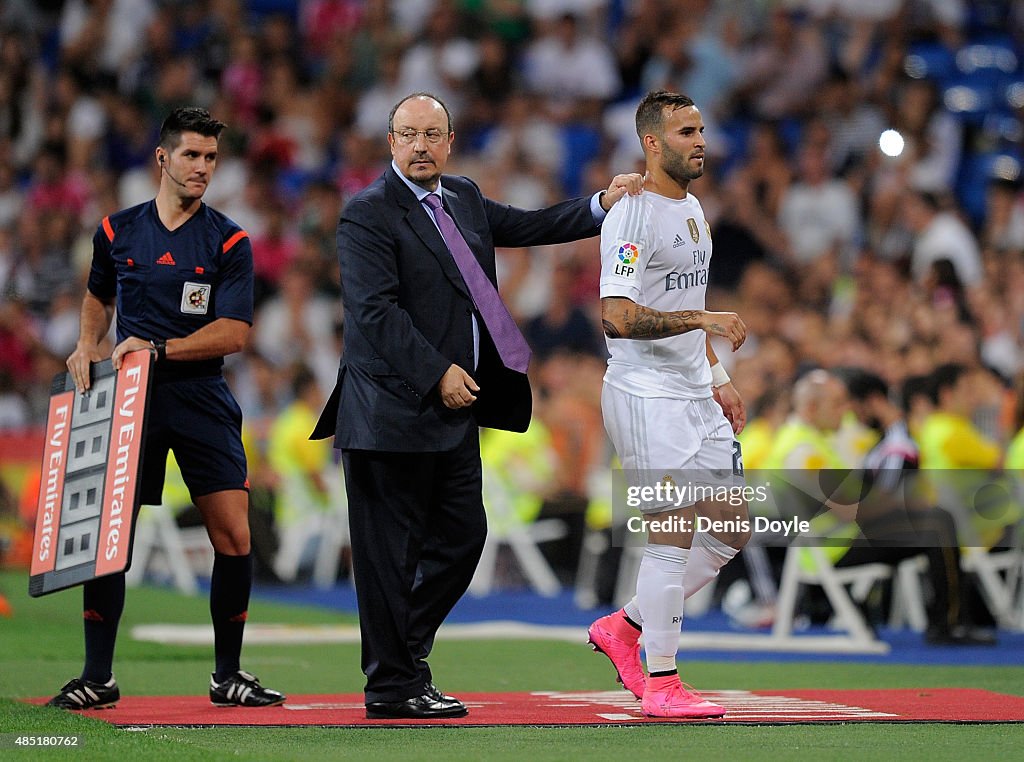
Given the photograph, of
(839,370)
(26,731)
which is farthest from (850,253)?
(26,731)

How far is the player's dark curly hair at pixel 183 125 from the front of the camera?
7340 millimetres

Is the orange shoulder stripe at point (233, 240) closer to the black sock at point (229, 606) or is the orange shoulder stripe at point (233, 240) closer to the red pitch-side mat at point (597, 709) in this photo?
the black sock at point (229, 606)

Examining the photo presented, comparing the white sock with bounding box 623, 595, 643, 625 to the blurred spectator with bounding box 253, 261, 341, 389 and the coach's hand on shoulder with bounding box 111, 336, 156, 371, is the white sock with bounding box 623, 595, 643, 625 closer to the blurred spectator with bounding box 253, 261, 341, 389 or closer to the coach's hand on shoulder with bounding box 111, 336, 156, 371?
the coach's hand on shoulder with bounding box 111, 336, 156, 371

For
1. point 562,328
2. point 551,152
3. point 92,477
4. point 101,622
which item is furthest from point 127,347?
point 551,152

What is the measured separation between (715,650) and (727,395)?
3741 mm

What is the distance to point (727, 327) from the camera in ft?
21.3

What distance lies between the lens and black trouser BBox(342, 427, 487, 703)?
686 centimetres

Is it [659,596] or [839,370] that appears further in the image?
[839,370]

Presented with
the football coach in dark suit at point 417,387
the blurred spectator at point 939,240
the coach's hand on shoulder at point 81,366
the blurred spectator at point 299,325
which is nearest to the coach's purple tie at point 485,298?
the football coach in dark suit at point 417,387

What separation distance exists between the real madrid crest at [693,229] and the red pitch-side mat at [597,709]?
191cm

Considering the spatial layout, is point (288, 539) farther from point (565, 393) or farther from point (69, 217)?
point (69, 217)

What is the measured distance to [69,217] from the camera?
19391mm

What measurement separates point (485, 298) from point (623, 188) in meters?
0.72

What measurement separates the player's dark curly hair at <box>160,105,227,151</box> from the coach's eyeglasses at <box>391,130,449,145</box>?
0.95 metres
